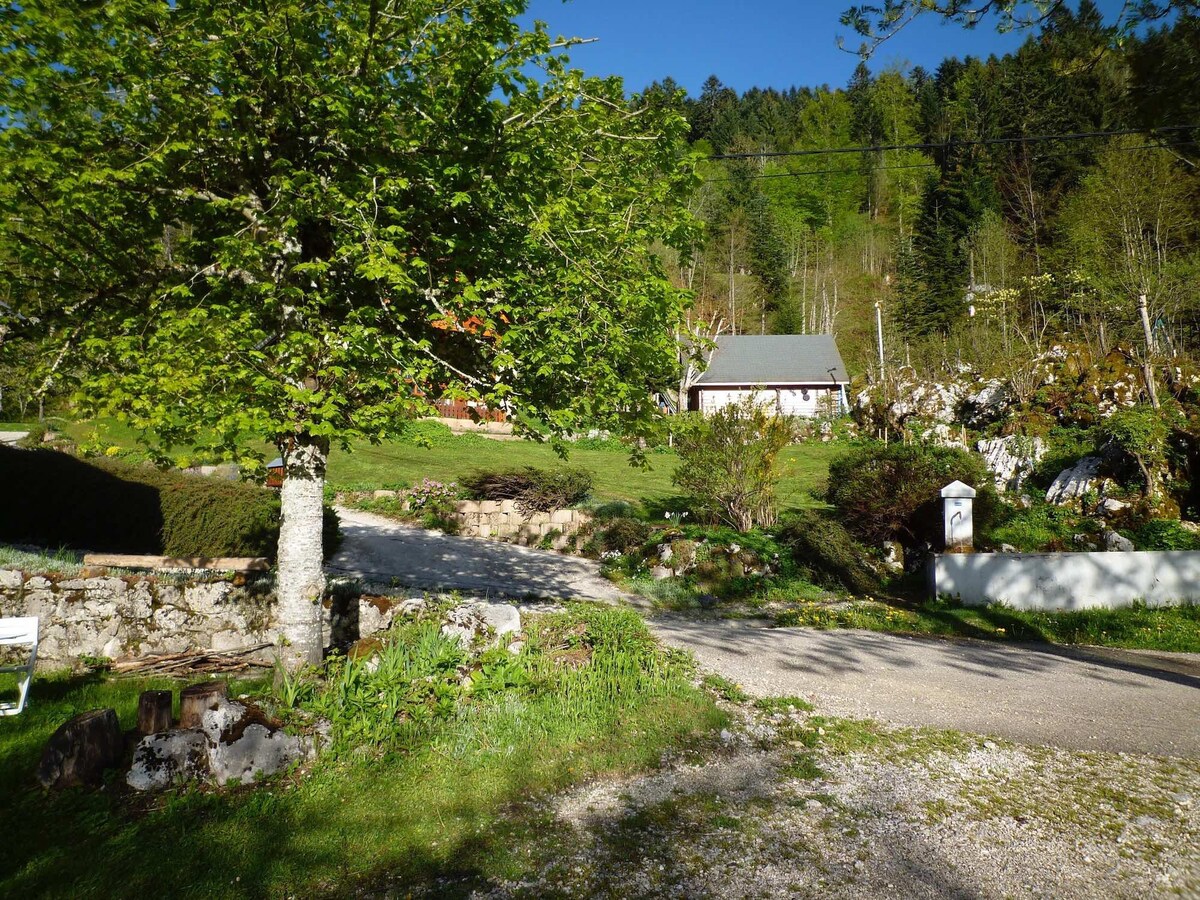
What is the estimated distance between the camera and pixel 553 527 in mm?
15172

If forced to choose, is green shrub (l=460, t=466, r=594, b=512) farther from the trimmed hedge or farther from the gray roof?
the gray roof

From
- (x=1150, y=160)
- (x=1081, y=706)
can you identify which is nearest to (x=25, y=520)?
(x=1081, y=706)

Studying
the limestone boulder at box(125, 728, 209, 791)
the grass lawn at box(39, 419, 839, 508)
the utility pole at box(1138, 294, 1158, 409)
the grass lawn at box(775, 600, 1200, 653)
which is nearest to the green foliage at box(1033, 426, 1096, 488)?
the utility pole at box(1138, 294, 1158, 409)

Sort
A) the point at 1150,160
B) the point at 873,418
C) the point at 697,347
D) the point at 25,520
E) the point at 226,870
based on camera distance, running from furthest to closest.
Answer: the point at 873,418, the point at 1150,160, the point at 25,520, the point at 697,347, the point at 226,870

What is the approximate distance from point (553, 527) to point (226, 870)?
11.9 metres

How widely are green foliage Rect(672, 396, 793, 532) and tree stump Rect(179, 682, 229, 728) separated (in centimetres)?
1000

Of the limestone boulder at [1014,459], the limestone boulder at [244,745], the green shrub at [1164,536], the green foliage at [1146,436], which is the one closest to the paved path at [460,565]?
the limestone boulder at [244,745]

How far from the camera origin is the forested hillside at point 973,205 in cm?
606

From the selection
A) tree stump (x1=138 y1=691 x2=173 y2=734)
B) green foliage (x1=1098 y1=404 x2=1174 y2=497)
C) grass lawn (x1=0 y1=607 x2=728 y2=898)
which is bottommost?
grass lawn (x1=0 y1=607 x2=728 y2=898)

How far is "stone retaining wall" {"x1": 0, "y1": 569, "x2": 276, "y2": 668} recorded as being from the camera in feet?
21.1

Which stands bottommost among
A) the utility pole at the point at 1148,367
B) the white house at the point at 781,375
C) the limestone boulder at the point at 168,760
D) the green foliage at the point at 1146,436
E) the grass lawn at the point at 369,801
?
the grass lawn at the point at 369,801

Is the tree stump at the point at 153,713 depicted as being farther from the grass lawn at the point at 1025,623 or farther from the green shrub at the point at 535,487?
the green shrub at the point at 535,487

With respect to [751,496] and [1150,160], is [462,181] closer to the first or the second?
[751,496]

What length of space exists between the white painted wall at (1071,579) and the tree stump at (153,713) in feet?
33.0
